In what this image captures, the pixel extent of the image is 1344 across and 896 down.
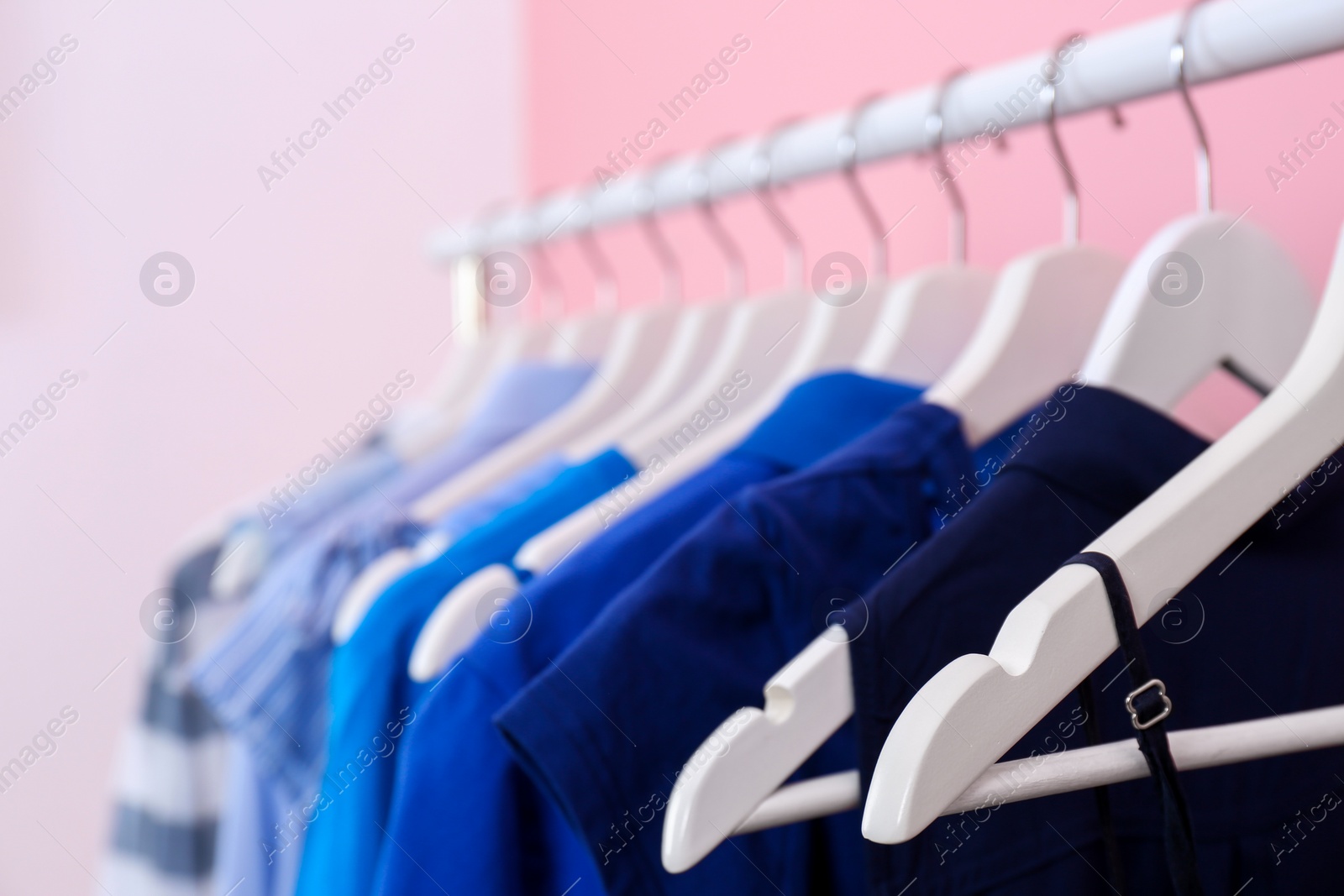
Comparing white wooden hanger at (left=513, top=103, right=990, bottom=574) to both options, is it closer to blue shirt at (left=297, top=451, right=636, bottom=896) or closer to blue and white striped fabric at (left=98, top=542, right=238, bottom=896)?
blue shirt at (left=297, top=451, right=636, bottom=896)

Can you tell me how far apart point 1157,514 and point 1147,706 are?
0.07 metres

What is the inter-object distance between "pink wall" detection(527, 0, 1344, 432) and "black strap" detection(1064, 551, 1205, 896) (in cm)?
40

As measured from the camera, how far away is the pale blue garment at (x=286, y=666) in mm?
757

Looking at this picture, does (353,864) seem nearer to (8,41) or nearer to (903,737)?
(903,737)

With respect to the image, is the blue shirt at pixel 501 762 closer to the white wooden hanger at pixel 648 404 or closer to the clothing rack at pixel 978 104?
the white wooden hanger at pixel 648 404

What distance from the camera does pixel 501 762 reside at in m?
0.55

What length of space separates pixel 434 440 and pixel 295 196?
78 centimetres

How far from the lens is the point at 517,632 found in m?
0.56

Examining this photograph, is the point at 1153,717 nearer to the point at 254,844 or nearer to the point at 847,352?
the point at 847,352

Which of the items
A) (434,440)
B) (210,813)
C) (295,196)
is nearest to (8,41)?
(295,196)

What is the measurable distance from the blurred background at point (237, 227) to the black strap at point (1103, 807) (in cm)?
83

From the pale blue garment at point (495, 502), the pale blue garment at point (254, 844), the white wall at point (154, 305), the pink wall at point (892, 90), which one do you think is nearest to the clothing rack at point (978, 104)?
the pink wall at point (892, 90)

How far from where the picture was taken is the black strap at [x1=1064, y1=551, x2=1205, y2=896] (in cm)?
41

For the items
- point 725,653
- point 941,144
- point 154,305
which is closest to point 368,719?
point 725,653
